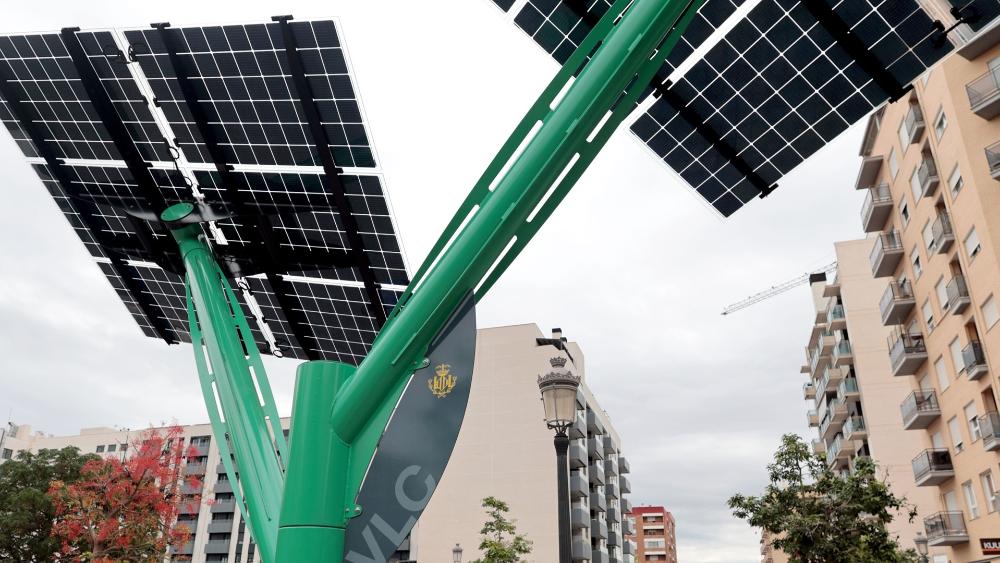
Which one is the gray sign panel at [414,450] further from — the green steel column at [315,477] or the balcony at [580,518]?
the balcony at [580,518]

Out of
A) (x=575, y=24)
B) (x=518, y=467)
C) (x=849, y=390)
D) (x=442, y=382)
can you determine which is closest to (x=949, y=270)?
(x=849, y=390)

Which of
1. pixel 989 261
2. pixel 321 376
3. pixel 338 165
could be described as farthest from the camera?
pixel 989 261

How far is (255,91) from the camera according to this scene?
24.4 ft

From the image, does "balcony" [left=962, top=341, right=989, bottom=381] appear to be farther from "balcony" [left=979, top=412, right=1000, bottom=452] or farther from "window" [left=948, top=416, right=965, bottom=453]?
"window" [left=948, top=416, right=965, bottom=453]

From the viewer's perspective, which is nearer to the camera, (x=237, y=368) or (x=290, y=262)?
(x=237, y=368)

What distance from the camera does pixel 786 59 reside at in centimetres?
670

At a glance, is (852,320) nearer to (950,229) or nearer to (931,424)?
(931,424)

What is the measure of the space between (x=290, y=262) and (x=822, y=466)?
24001 mm

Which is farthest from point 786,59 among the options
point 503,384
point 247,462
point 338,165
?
point 503,384

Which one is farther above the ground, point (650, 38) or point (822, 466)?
point (822, 466)

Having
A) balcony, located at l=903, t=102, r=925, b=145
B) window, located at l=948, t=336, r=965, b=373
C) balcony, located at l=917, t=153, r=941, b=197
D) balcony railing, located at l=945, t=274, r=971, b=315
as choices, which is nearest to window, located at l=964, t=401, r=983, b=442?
window, located at l=948, t=336, r=965, b=373

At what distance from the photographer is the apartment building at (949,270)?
33.4 m

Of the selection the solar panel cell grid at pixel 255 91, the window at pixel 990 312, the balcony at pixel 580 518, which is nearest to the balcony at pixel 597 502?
the balcony at pixel 580 518

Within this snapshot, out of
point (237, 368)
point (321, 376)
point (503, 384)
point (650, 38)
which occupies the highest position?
point (503, 384)
